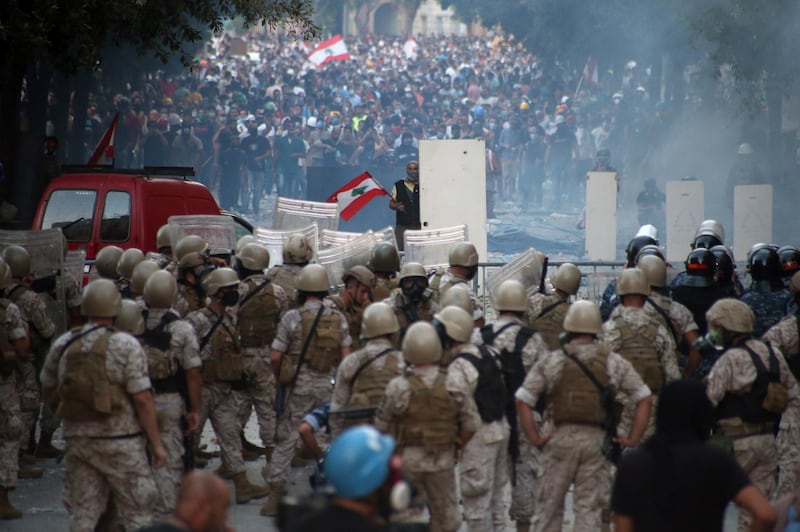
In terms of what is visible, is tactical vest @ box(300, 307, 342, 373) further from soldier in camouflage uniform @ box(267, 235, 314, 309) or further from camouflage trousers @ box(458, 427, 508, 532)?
camouflage trousers @ box(458, 427, 508, 532)

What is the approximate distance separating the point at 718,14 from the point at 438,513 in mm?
21006

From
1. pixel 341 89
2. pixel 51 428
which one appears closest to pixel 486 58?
pixel 341 89

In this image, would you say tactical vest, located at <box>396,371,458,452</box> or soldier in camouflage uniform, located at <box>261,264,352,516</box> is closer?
tactical vest, located at <box>396,371,458,452</box>

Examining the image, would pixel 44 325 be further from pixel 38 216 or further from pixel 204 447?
pixel 38 216

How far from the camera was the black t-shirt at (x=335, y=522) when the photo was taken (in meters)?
3.91

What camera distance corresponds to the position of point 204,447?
1071 centimetres

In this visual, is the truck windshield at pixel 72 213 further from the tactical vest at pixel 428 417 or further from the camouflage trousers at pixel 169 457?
the tactical vest at pixel 428 417

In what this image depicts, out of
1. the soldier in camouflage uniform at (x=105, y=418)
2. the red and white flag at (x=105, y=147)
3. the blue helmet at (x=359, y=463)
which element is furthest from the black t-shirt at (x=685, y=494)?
the red and white flag at (x=105, y=147)

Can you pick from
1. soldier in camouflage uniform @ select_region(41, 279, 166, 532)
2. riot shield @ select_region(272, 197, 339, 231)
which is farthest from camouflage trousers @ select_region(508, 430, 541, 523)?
riot shield @ select_region(272, 197, 339, 231)

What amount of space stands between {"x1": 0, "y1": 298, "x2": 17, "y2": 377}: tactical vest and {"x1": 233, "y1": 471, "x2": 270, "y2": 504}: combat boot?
174 centimetres

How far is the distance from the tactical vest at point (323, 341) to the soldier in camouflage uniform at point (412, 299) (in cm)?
58

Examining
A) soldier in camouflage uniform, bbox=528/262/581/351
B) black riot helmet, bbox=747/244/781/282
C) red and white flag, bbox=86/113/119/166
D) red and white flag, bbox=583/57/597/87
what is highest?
red and white flag, bbox=583/57/597/87

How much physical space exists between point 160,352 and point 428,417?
6.64ft

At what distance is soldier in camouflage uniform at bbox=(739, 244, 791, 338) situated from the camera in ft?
30.2
